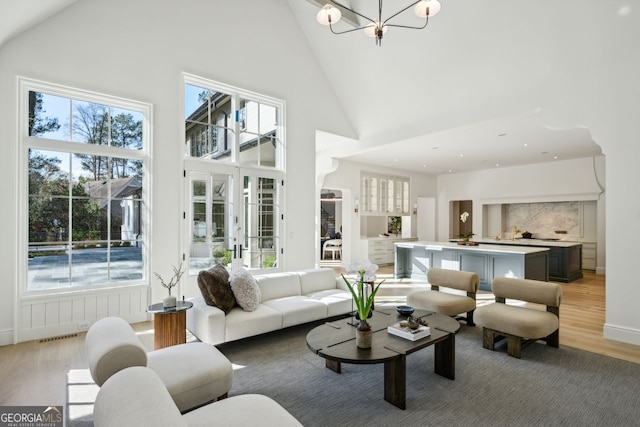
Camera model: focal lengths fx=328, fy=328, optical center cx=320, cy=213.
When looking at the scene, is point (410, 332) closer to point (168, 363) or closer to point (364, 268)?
point (364, 268)

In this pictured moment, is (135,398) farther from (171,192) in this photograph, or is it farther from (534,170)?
(534,170)

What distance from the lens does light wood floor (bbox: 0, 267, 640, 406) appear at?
2552mm

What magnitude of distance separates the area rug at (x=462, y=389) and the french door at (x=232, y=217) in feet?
6.07

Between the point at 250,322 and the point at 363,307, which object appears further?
the point at 250,322

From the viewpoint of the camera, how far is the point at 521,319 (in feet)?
10.6

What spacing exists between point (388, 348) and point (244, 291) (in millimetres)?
1746

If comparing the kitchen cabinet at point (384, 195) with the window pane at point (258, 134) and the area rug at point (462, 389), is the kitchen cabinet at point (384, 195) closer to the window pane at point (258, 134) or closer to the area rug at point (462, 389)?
the window pane at point (258, 134)

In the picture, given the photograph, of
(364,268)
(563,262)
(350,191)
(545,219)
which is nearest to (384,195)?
(350,191)

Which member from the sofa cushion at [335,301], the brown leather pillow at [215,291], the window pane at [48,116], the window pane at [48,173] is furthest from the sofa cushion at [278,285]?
the window pane at [48,116]

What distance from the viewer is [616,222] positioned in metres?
3.83

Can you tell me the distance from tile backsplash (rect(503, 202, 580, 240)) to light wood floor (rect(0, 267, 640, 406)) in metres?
4.31

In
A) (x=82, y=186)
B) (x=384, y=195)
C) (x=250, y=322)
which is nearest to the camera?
(x=250, y=322)

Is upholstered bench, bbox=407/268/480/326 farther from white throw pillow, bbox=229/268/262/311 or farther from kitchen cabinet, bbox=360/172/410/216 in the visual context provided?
kitchen cabinet, bbox=360/172/410/216

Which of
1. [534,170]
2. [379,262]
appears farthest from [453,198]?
[379,262]
